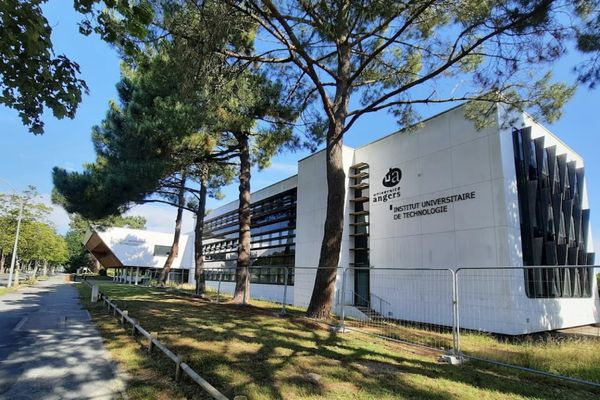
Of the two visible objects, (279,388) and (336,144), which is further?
(336,144)

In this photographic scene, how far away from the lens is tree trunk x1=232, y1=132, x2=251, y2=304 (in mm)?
15891

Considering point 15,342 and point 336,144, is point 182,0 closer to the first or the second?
point 336,144

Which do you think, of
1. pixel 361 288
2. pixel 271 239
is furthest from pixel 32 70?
pixel 271 239

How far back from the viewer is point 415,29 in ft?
37.5

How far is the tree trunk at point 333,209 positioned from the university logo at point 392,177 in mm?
6170

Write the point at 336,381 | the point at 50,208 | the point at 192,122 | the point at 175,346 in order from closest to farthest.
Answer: the point at 336,381, the point at 175,346, the point at 192,122, the point at 50,208

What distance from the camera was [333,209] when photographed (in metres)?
11.2

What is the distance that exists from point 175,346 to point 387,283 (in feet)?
36.9

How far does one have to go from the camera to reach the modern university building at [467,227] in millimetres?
12750

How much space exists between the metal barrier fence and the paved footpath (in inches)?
204

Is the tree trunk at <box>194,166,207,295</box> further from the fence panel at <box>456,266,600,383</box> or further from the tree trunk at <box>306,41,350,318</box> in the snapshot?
the fence panel at <box>456,266,600,383</box>

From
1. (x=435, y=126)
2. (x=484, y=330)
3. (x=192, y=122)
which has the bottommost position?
(x=484, y=330)

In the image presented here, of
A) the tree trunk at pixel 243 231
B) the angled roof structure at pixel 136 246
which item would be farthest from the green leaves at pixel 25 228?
the tree trunk at pixel 243 231

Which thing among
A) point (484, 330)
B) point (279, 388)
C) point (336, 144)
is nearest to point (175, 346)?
point (279, 388)
